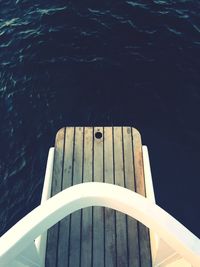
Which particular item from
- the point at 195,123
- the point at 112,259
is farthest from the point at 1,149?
the point at 195,123

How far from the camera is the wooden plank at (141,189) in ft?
19.6

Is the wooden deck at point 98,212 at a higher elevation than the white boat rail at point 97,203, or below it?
below

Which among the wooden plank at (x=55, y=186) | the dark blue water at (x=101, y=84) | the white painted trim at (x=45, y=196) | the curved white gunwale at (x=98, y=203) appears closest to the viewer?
the curved white gunwale at (x=98, y=203)

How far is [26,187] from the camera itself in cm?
860

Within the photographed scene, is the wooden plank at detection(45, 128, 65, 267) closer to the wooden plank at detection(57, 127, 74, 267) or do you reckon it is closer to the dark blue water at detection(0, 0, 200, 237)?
→ the wooden plank at detection(57, 127, 74, 267)

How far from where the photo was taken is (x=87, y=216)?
658 cm

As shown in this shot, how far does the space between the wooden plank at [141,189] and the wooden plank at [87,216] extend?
1.03 meters

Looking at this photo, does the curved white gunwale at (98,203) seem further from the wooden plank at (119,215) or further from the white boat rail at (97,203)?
the wooden plank at (119,215)

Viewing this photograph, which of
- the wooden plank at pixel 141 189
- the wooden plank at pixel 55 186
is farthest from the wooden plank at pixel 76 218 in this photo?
the wooden plank at pixel 141 189

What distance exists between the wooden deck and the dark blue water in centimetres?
150

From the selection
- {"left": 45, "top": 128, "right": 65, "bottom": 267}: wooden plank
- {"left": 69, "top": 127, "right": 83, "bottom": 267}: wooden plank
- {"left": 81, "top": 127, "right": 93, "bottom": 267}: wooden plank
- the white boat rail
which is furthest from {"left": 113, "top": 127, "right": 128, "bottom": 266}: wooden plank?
the white boat rail

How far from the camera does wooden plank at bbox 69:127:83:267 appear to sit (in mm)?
5992

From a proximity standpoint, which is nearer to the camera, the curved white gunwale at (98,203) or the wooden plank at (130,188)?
the curved white gunwale at (98,203)

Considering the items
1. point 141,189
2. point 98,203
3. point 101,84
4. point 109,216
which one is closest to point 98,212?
point 109,216
